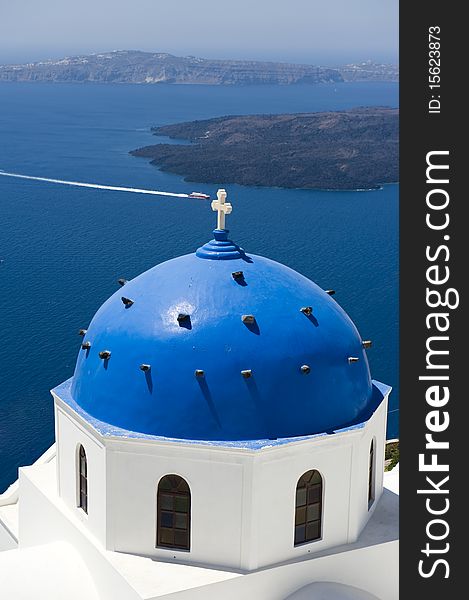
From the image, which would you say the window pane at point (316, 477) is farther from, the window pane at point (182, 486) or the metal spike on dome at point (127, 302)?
the metal spike on dome at point (127, 302)

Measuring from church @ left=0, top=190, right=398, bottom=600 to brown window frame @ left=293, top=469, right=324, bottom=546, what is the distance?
0.7 inches

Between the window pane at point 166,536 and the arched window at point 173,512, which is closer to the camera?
the arched window at point 173,512

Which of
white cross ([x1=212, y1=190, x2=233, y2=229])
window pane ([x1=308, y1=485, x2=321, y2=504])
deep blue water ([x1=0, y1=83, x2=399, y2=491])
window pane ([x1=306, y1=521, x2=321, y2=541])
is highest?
white cross ([x1=212, y1=190, x2=233, y2=229])

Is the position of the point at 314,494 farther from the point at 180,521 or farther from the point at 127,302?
the point at 127,302

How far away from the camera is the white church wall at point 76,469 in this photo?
11.6 meters

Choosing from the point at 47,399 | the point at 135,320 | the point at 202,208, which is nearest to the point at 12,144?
the point at 202,208

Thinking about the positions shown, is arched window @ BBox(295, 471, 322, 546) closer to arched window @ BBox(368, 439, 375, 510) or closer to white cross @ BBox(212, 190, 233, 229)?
arched window @ BBox(368, 439, 375, 510)

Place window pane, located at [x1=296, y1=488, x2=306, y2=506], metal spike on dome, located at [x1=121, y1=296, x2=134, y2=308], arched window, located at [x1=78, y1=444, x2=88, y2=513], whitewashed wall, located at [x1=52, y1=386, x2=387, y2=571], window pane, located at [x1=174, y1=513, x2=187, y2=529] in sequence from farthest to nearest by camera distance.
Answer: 1. arched window, located at [x1=78, y1=444, x2=88, y2=513]
2. metal spike on dome, located at [x1=121, y1=296, x2=134, y2=308]
3. window pane, located at [x1=296, y1=488, x2=306, y2=506]
4. window pane, located at [x1=174, y1=513, x2=187, y2=529]
5. whitewashed wall, located at [x1=52, y1=386, x2=387, y2=571]

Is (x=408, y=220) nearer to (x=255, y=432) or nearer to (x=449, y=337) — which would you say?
(x=449, y=337)

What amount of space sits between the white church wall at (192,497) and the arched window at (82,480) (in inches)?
30.2

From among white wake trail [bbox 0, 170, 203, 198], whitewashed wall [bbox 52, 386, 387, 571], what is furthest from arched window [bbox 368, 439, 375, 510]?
white wake trail [bbox 0, 170, 203, 198]

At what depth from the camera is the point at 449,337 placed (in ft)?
34.3

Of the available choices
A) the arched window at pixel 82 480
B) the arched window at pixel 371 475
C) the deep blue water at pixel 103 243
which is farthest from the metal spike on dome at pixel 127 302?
the deep blue water at pixel 103 243

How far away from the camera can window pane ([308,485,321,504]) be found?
1160cm
